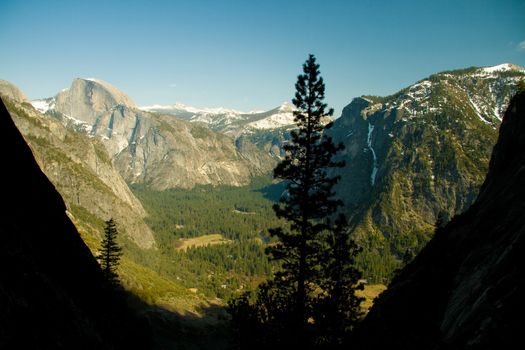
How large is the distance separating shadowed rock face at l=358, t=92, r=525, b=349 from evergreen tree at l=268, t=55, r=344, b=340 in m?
6.79

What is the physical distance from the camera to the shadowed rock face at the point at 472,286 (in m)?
13.4

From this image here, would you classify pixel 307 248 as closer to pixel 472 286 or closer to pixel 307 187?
pixel 307 187

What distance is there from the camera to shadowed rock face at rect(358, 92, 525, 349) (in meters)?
13.4

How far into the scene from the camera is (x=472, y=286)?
18594mm

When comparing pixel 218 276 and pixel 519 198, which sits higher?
pixel 519 198

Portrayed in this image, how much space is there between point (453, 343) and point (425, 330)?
6.16 metres

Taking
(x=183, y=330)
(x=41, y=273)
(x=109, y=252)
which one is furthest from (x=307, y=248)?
(x=183, y=330)

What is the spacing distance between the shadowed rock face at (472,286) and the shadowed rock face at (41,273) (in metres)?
17.3

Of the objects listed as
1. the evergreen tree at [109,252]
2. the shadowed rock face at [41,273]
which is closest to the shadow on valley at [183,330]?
the evergreen tree at [109,252]

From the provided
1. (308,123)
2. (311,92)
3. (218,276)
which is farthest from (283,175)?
(218,276)

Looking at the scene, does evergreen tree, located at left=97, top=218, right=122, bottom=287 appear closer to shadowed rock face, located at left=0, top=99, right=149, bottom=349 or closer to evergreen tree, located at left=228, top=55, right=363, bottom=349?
shadowed rock face, located at left=0, top=99, right=149, bottom=349

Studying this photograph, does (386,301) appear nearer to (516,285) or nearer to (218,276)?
(516,285)

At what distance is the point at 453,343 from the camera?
1530cm

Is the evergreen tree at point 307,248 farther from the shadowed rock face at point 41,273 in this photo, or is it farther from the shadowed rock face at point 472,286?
the shadowed rock face at point 41,273
